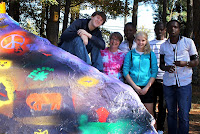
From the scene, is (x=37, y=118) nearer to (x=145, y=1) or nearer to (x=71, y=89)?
(x=71, y=89)

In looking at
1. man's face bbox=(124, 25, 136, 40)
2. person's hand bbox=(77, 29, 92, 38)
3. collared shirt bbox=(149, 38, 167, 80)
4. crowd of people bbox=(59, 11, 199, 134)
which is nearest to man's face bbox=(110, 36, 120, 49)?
crowd of people bbox=(59, 11, 199, 134)

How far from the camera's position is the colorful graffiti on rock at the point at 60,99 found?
2.44 m

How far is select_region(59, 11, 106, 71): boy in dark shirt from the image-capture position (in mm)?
3281

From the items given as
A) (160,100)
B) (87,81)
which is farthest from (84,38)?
(160,100)

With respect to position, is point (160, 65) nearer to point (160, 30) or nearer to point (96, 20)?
point (160, 30)

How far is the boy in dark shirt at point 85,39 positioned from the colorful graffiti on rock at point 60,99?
1.98 ft

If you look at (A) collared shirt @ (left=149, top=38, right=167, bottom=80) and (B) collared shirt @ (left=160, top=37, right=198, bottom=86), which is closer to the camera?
(B) collared shirt @ (left=160, top=37, right=198, bottom=86)

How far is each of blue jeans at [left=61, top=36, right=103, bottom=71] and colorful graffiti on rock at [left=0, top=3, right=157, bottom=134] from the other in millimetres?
575

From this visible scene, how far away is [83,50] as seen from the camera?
3.29m

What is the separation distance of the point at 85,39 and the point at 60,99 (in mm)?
1052

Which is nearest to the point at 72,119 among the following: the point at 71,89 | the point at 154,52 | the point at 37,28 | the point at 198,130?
the point at 71,89

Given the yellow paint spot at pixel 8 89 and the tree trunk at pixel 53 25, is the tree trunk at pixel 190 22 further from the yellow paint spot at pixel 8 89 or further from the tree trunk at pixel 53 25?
the yellow paint spot at pixel 8 89

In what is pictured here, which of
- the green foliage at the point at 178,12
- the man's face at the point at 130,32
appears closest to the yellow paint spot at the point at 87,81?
the man's face at the point at 130,32

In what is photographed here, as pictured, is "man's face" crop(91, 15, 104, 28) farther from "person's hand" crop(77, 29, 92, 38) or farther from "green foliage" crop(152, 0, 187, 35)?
"green foliage" crop(152, 0, 187, 35)
